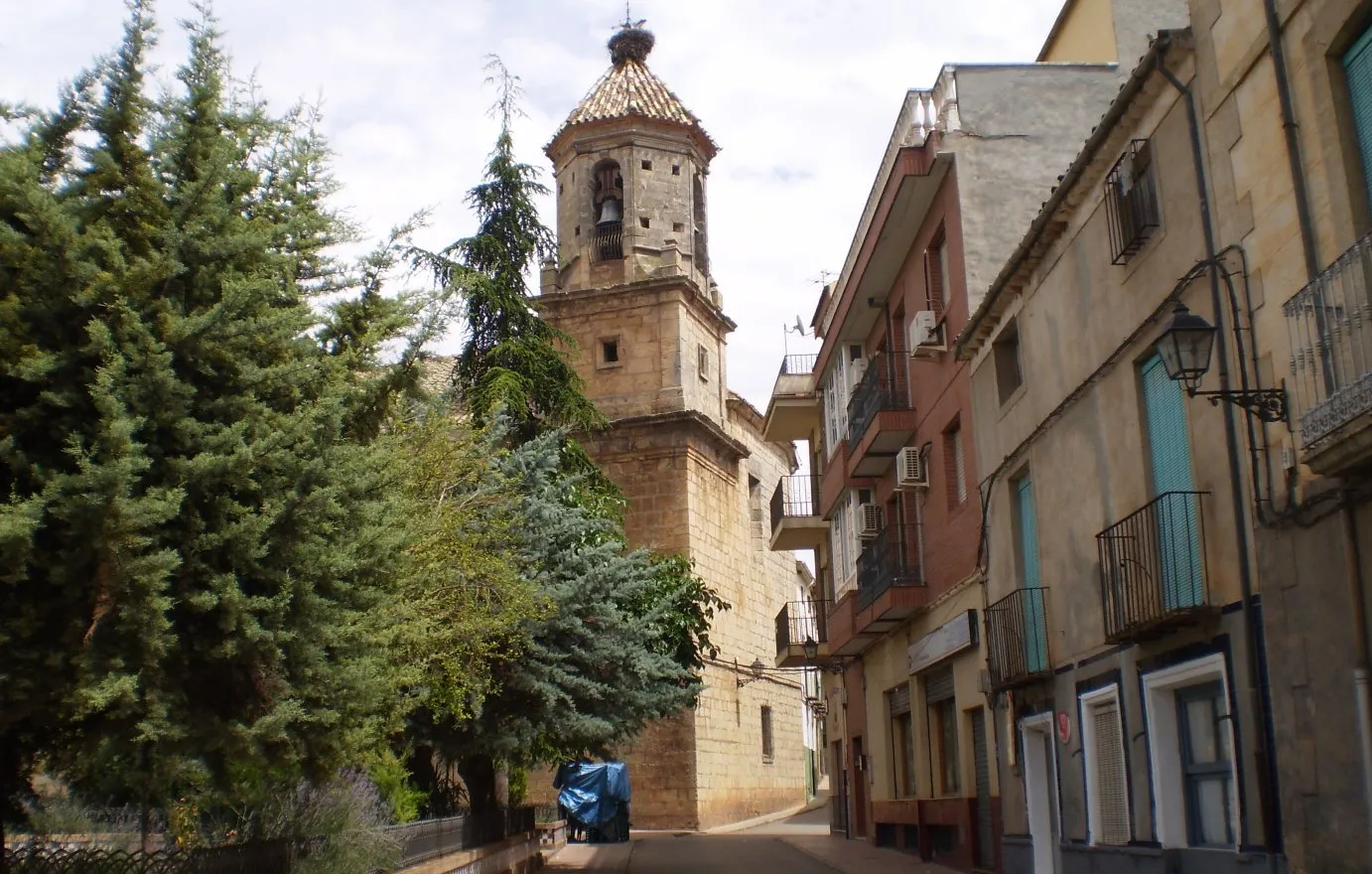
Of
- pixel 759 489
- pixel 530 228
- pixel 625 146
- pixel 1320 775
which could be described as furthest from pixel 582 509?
pixel 759 489

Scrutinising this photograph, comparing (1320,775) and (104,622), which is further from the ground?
(104,622)

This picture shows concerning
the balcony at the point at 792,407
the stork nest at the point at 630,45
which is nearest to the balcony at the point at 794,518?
the balcony at the point at 792,407

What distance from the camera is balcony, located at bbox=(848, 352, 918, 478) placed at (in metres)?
19.2

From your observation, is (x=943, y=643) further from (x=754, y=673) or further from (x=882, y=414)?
(x=754, y=673)

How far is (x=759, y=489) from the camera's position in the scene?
1667 inches

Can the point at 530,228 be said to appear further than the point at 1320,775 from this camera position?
Yes

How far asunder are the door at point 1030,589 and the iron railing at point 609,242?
73.5 ft

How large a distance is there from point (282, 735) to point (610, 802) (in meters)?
21.4

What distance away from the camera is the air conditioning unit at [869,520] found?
2145cm

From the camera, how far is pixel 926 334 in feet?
57.9

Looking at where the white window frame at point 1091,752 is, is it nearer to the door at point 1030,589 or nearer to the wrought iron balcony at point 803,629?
the door at point 1030,589

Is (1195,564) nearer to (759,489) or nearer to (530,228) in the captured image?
(530,228)

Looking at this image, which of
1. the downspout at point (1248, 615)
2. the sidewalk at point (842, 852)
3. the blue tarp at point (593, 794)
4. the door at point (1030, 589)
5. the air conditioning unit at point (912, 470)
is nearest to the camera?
the downspout at point (1248, 615)

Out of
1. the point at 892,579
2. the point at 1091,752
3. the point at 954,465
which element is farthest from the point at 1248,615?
the point at 892,579
